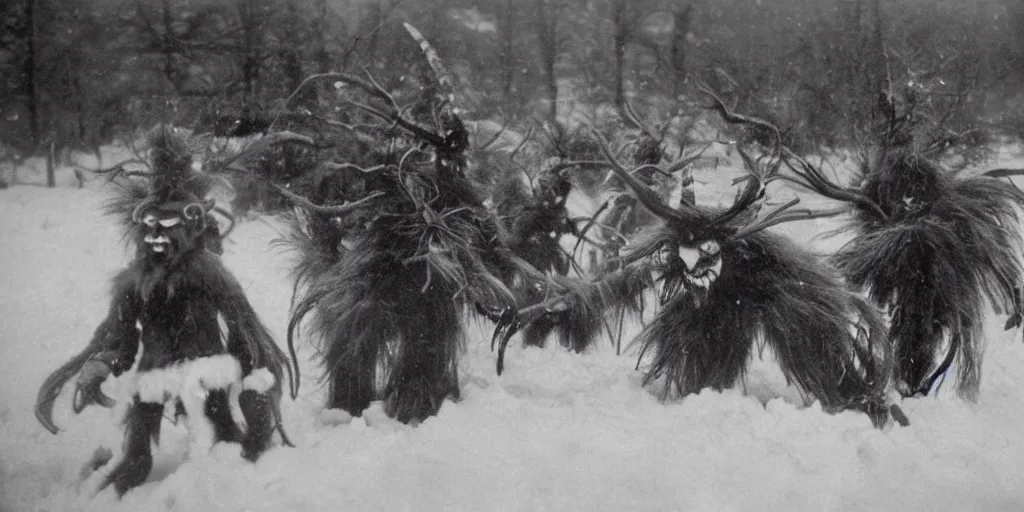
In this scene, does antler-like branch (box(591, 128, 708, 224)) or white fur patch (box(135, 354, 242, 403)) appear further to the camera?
antler-like branch (box(591, 128, 708, 224))

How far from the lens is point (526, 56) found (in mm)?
9305

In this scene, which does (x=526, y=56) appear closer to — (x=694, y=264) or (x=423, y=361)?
(x=694, y=264)

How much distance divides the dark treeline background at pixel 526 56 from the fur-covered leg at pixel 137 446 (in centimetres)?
167

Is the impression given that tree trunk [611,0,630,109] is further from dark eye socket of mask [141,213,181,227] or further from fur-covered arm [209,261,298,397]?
dark eye socket of mask [141,213,181,227]

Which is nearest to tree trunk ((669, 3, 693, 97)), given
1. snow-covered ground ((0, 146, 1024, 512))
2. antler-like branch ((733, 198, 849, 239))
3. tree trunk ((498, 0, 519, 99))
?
tree trunk ((498, 0, 519, 99))

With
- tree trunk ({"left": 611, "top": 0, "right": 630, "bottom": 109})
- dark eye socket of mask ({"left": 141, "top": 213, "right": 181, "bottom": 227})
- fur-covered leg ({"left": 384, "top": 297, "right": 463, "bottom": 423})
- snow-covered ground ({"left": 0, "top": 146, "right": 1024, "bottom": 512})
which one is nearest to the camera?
snow-covered ground ({"left": 0, "top": 146, "right": 1024, "bottom": 512})

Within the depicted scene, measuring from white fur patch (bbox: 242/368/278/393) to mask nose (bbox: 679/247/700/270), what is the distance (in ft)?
8.24

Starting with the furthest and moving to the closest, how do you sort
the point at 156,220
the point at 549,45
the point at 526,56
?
the point at 549,45 < the point at 526,56 < the point at 156,220

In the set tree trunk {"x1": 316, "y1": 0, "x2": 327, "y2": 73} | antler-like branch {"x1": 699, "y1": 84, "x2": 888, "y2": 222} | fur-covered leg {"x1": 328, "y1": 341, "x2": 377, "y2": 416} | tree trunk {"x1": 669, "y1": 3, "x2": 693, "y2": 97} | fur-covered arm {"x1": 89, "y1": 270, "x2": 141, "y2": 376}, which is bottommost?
fur-covered leg {"x1": 328, "y1": 341, "x2": 377, "y2": 416}

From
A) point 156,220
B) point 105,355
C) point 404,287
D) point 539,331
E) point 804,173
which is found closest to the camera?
point 156,220

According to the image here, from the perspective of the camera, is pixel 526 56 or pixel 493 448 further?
pixel 526 56

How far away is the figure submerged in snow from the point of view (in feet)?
9.53

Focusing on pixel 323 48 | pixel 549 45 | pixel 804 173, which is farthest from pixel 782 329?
pixel 549 45

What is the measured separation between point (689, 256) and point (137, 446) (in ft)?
10.4
